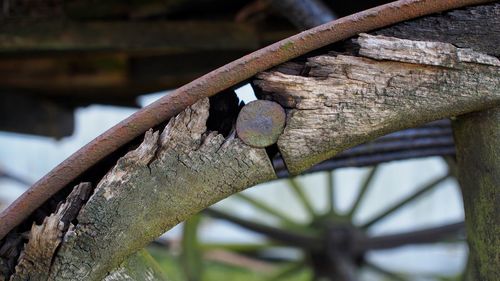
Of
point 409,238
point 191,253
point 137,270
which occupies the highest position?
point 137,270

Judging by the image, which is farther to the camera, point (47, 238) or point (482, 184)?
point (482, 184)

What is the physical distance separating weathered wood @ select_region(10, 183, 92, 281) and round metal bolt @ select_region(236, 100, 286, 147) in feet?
0.76

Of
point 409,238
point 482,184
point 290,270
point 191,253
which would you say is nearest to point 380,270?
point 409,238

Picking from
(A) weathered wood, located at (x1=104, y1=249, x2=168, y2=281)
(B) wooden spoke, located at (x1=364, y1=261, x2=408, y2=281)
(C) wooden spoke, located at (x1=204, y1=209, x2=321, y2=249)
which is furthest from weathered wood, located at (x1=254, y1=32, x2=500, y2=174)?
(B) wooden spoke, located at (x1=364, y1=261, x2=408, y2=281)

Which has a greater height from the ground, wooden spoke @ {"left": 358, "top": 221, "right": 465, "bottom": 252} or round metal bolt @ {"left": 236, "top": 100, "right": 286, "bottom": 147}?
round metal bolt @ {"left": 236, "top": 100, "right": 286, "bottom": 147}

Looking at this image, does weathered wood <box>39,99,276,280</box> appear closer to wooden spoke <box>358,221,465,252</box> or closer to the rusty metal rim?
the rusty metal rim

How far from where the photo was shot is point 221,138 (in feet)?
3.60

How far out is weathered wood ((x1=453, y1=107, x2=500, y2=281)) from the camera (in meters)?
1.18

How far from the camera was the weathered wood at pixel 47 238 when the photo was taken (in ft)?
3.60

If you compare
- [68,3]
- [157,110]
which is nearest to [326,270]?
[68,3]

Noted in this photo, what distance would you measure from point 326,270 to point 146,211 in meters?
2.16

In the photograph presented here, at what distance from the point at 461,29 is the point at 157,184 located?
0.47m

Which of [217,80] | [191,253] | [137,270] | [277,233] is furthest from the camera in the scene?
[191,253]

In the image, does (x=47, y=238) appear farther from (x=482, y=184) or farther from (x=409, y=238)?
(x=409, y=238)
